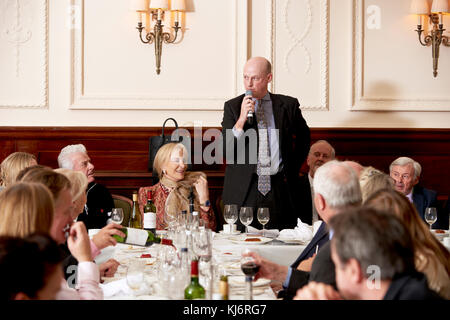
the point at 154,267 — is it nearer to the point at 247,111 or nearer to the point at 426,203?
the point at 247,111

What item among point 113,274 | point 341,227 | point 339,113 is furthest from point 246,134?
point 341,227

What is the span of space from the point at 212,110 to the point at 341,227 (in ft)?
13.3

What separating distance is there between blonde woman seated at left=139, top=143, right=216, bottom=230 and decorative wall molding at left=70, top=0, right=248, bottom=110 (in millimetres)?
1267

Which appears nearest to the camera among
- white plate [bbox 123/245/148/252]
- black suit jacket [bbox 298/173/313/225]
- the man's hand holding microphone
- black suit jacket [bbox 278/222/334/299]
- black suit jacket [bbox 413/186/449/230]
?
black suit jacket [bbox 278/222/334/299]

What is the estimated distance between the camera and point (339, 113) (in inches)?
227

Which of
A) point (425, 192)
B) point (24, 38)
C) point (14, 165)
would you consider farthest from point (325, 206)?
point (24, 38)

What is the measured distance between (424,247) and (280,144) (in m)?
2.68

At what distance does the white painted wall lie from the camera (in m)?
5.59

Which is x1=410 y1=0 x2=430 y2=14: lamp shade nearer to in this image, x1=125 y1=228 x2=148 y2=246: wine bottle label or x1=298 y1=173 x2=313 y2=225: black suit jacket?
x1=298 y1=173 x2=313 y2=225: black suit jacket

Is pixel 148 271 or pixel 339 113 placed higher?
pixel 339 113

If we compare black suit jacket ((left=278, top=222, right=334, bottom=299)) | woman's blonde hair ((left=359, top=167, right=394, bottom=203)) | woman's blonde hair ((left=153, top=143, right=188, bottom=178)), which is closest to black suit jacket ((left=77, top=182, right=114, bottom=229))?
woman's blonde hair ((left=153, top=143, right=188, bottom=178))

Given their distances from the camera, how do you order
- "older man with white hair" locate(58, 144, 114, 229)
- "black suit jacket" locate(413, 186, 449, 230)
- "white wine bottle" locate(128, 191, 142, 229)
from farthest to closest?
"black suit jacket" locate(413, 186, 449, 230) → "older man with white hair" locate(58, 144, 114, 229) → "white wine bottle" locate(128, 191, 142, 229)
